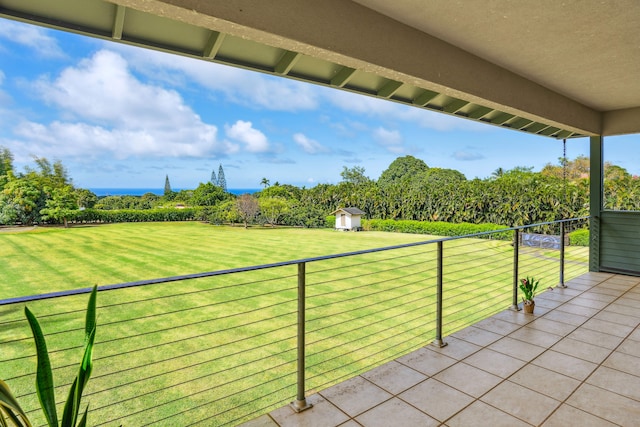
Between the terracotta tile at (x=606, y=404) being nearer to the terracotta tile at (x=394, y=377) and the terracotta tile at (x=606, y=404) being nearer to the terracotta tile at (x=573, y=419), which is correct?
the terracotta tile at (x=573, y=419)

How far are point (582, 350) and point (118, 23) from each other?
3661 mm

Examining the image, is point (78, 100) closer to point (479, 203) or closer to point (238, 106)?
point (238, 106)

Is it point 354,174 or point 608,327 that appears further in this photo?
point 354,174

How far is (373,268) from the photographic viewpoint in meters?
17.3

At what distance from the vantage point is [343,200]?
3102cm

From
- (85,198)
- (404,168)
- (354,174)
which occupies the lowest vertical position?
(85,198)

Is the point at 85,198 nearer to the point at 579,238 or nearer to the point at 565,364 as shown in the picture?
the point at 579,238

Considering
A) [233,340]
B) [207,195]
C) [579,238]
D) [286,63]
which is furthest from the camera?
[207,195]

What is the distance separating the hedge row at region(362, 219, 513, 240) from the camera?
2106 cm

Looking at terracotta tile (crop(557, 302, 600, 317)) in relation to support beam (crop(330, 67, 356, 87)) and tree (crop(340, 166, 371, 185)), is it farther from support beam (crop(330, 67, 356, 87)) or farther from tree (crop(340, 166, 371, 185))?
tree (crop(340, 166, 371, 185))

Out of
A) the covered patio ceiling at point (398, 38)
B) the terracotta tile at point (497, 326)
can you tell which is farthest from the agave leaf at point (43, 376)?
the terracotta tile at point (497, 326)

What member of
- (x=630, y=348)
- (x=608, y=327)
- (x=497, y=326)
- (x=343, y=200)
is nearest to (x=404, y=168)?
(x=343, y=200)

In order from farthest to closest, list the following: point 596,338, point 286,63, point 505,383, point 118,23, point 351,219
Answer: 1. point 351,219
2. point 596,338
3. point 286,63
4. point 505,383
5. point 118,23

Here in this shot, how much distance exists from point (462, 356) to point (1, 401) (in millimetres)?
2486
